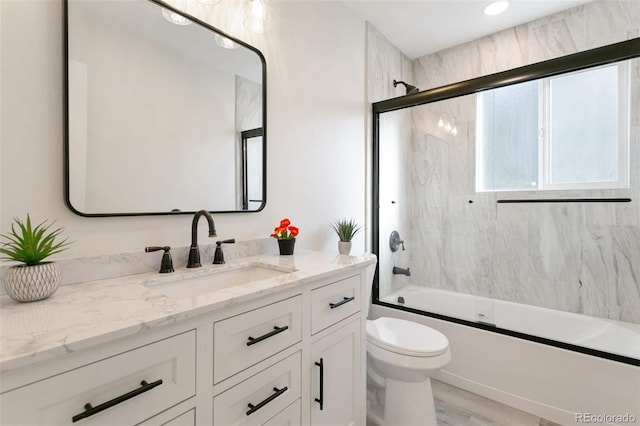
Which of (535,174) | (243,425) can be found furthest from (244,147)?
(535,174)

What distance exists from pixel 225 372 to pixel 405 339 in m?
1.08

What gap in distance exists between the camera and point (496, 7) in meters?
2.19

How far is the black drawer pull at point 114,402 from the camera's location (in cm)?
56

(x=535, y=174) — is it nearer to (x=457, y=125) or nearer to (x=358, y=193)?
(x=457, y=125)

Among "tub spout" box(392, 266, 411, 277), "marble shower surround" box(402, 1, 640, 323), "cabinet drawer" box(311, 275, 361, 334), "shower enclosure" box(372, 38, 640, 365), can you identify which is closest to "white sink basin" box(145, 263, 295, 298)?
"cabinet drawer" box(311, 275, 361, 334)

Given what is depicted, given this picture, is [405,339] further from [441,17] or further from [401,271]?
[441,17]

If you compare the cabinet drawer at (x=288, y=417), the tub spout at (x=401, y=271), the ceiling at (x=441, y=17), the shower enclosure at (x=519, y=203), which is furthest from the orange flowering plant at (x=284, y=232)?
the ceiling at (x=441, y=17)

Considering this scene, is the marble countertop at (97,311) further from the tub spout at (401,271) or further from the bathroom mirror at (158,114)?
the tub spout at (401,271)

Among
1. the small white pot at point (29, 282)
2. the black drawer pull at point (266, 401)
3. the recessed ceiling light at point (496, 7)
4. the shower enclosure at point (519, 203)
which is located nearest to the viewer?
the small white pot at point (29, 282)

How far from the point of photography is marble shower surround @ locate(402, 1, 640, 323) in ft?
6.71

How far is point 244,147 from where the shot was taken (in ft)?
4.91

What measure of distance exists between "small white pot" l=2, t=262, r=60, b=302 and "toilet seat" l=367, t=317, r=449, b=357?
1.37m

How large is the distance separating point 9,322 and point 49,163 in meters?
0.53

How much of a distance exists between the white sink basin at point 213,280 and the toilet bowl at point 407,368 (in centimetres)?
72
